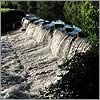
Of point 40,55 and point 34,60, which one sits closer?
point 34,60

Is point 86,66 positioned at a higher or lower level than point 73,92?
higher

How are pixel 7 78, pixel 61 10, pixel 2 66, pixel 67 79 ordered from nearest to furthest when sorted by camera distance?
pixel 67 79
pixel 7 78
pixel 2 66
pixel 61 10

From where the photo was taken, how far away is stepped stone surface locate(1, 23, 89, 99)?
38.7 feet

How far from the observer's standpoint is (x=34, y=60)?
1518cm

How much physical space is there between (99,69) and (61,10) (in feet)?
83.1

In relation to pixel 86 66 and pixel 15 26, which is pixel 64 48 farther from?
pixel 15 26

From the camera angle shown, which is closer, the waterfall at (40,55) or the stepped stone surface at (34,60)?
the stepped stone surface at (34,60)

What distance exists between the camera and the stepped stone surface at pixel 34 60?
1178 centimetres

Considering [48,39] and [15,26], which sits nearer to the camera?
[48,39]

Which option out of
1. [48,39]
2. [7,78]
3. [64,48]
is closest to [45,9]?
[48,39]

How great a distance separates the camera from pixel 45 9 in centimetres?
3334

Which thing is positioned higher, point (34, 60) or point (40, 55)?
point (40, 55)

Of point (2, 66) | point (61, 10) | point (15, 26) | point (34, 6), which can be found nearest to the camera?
point (2, 66)

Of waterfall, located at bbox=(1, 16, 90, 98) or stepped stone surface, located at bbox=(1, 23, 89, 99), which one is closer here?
stepped stone surface, located at bbox=(1, 23, 89, 99)
